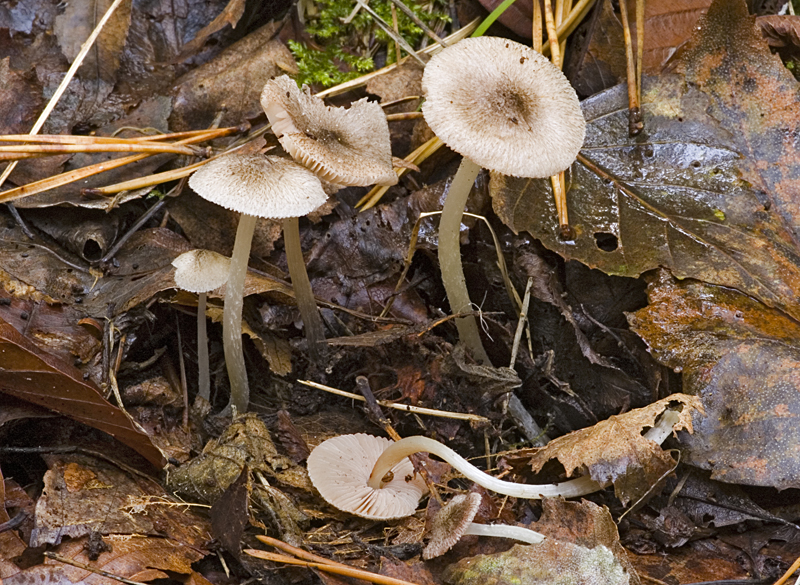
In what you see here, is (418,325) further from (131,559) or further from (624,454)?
(131,559)

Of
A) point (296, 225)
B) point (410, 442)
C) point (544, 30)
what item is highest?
point (544, 30)

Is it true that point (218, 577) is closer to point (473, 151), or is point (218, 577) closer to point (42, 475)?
point (42, 475)

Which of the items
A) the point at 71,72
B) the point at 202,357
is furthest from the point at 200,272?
the point at 71,72

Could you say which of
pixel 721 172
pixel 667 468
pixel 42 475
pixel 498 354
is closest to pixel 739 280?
pixel 721 172

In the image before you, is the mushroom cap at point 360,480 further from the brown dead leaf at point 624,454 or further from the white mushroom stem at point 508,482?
the brown dead leaf at point 624,454

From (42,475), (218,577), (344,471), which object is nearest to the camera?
(218,577)

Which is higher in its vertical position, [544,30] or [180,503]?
[544,30]

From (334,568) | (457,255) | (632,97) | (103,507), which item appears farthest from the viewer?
(632,97)

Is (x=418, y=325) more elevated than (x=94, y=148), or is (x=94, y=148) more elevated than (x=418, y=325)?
(x=94, y=148)
